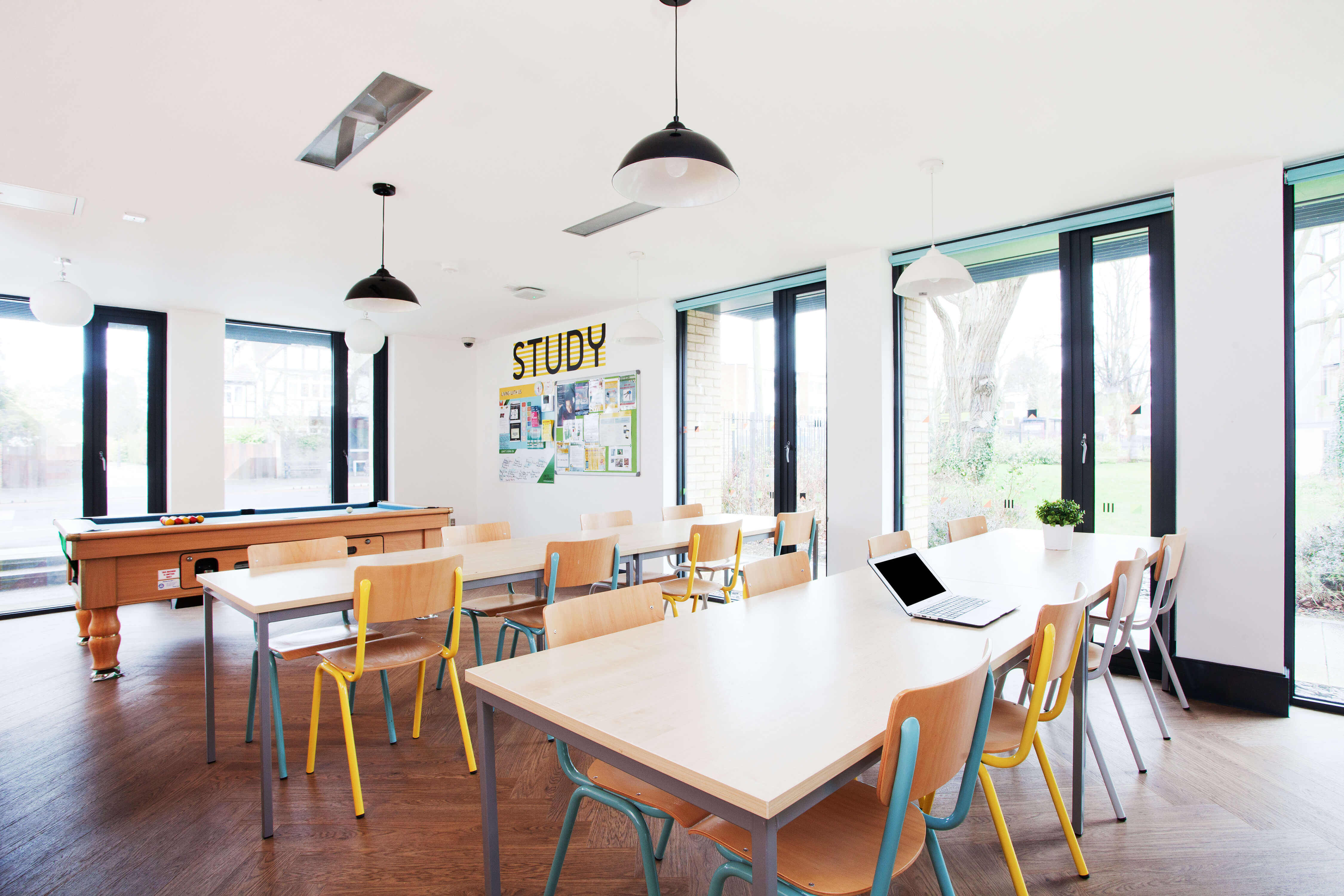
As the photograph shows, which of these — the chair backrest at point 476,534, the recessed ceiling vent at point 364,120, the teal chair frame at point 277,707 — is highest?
the recessed ceiling vent at point 364,120

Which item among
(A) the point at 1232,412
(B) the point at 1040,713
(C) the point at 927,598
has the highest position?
(A) the point at 1232,412

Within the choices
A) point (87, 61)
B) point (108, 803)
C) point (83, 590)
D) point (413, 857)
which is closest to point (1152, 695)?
point (413, 857)

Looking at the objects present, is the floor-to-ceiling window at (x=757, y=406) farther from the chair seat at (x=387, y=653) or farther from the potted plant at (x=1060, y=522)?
the chair seat at (x=387, y=653)

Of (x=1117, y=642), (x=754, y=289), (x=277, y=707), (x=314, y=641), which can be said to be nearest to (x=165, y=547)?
(x=314, y=641)

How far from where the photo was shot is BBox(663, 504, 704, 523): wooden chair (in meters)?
4.71

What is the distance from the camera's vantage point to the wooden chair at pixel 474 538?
3.28 metres

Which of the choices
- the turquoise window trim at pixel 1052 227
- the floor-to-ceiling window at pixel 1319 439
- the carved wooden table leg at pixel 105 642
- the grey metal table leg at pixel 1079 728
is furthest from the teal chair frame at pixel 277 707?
the floor-to-ceiling window at pixel 1319 439

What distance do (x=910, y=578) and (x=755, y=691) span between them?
98 cm

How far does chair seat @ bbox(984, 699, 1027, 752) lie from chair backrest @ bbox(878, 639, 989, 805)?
1.54 feet

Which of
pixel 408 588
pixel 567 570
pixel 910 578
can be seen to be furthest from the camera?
pixel 567 570

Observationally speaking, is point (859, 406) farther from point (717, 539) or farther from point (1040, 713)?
point (1040, 713)

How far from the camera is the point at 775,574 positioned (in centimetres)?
244

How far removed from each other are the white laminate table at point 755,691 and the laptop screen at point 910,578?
3.3 inches

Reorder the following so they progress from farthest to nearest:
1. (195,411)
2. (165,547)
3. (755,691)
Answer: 1. (195,411)
2. (165,547)
3. (755,691)
